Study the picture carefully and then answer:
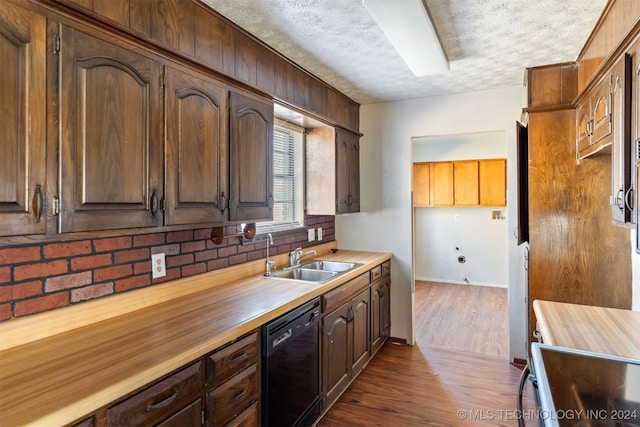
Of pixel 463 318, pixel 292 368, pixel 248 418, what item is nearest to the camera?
pixel 248 418

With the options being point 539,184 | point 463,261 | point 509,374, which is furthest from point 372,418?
point 463,261

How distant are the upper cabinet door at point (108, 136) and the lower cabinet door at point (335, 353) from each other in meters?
1.35

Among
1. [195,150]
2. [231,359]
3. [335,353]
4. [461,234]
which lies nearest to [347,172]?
[335,353]

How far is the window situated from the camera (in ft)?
9.71

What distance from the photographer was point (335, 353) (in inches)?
96.5

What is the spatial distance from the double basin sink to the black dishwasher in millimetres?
496

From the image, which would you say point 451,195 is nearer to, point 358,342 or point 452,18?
point 358,342

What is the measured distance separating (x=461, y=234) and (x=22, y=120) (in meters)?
5.90

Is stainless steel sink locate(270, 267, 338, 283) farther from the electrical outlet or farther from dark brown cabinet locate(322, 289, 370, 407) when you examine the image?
the electrical outlet

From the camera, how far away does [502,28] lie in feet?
6.82

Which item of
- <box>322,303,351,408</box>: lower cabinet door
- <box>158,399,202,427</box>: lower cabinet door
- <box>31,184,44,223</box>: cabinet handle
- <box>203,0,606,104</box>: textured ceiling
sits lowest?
<box>322,303,351,408</box>: lower cabinet door

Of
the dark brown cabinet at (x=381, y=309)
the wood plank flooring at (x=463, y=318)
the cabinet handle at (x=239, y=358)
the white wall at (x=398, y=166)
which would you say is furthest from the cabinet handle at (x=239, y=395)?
the wood plank flooring at (x=463, y=318)

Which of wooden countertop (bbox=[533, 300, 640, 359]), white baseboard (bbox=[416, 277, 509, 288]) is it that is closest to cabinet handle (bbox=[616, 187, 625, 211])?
wooden countertop (bbox=[533, 300, 640, 359])

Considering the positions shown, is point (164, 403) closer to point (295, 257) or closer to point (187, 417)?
point (187, 417)
